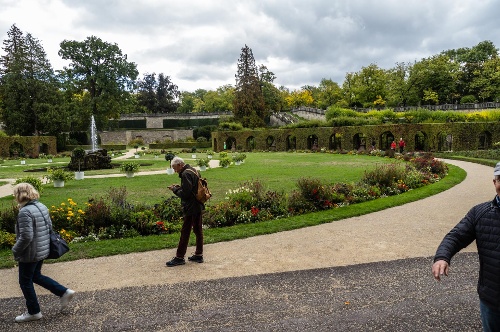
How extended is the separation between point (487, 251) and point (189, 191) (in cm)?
441

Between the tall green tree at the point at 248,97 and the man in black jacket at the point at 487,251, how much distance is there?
52685 mm

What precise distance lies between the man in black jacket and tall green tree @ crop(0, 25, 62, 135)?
162ft

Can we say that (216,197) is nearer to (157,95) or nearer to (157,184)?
(157,184)

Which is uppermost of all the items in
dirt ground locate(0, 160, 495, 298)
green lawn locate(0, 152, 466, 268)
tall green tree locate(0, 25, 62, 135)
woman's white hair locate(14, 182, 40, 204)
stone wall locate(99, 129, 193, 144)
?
tall green tree locate(0, 25, 62, 135)

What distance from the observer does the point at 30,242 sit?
433cm

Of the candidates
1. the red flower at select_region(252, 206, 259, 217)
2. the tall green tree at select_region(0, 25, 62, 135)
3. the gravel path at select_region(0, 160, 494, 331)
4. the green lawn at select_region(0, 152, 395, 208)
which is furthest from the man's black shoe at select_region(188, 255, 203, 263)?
the tall green tree at select_region(0, 25, 62, 135)

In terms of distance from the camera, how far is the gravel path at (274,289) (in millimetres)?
4227

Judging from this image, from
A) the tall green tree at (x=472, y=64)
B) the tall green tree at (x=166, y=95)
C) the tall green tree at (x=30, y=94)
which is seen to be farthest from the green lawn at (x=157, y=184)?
the tall green tree at (x=166, y=95)

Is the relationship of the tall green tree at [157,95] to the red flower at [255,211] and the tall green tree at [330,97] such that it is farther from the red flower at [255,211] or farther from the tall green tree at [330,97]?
the red flower at [255,211]

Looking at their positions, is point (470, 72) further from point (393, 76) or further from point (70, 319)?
point (70, 319)

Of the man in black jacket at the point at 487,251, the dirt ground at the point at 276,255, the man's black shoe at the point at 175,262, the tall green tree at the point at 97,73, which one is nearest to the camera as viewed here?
the man in black jacket at the point at 487,251

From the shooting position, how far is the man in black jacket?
266 centimetres

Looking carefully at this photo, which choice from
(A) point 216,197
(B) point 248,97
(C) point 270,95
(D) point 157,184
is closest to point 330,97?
(C) point 270,95

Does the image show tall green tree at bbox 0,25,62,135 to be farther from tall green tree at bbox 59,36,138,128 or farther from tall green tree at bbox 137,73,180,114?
tall green tree at bbox 137,73,180,114
